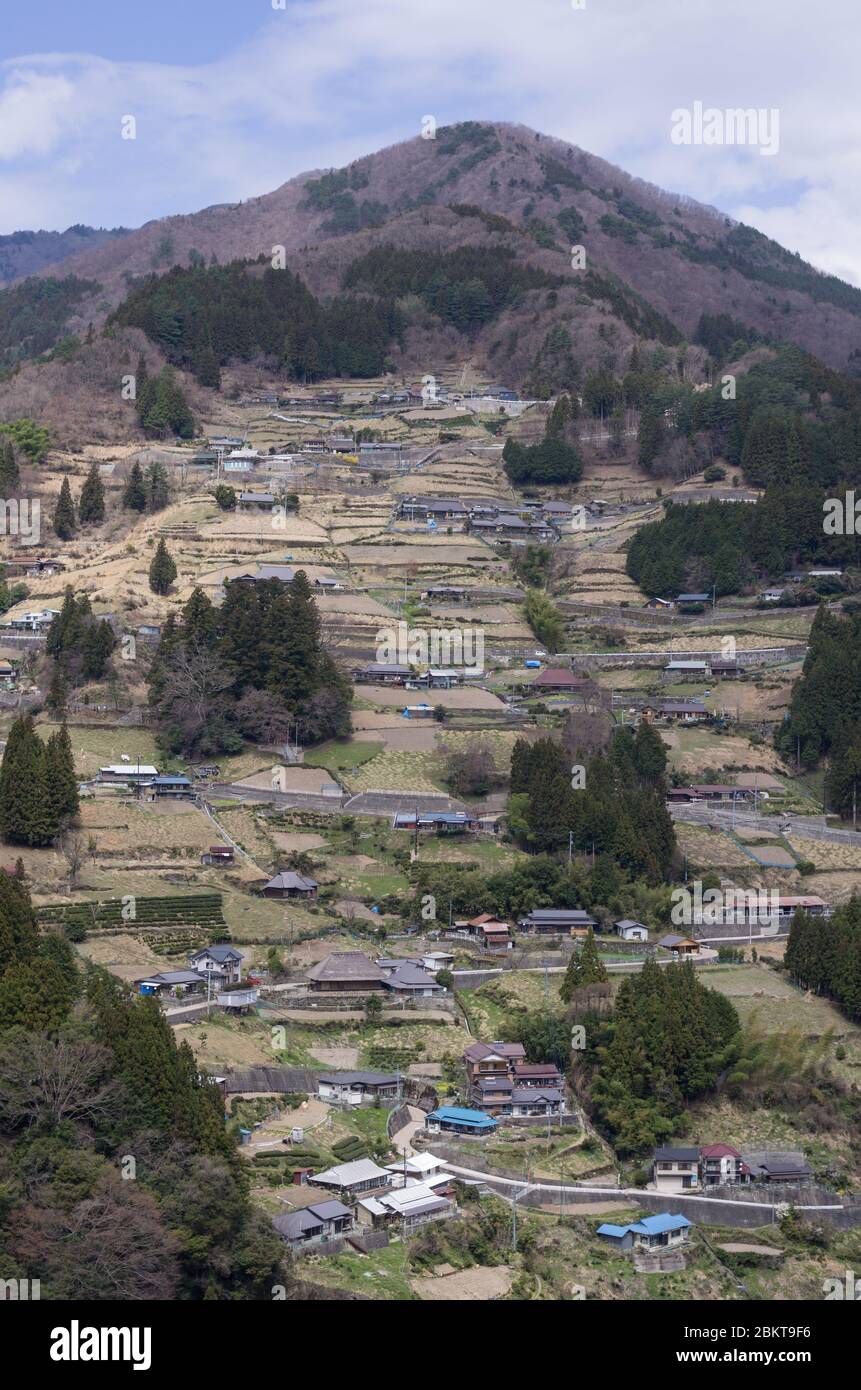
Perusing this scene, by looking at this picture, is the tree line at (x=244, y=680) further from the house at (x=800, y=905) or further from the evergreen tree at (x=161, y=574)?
the house at (x=800, y=905)

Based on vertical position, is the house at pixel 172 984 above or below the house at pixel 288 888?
below

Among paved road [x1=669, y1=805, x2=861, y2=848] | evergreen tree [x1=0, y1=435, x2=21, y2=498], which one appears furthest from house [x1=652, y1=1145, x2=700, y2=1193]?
evergreen tree [x1=0, y1=435, x2=21, y2=498]

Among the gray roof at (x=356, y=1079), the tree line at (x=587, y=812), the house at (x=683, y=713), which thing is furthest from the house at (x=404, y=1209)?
the house at (x=683, y=713)

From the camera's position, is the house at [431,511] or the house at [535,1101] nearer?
the house at [535,1101]

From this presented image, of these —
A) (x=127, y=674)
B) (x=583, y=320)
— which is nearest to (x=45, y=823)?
(x=127, y=674)

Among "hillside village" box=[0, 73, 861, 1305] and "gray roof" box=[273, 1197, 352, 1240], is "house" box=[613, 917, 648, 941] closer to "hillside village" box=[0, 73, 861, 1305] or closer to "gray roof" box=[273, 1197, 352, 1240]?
"hillside village" box=[0, 73, 861, 1305]

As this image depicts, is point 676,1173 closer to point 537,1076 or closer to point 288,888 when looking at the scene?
point 537,1076

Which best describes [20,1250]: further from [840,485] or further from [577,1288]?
[840,485]

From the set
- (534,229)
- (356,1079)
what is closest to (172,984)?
(356,1079)
